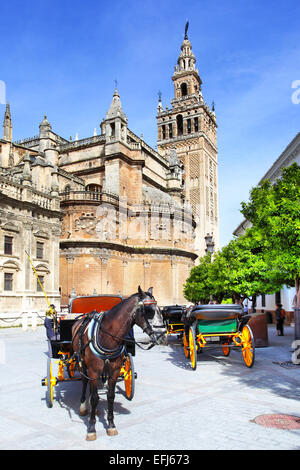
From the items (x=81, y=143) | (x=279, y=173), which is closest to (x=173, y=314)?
(x=279, y=173)

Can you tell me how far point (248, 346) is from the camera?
997 cm

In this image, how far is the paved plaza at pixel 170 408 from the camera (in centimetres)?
492

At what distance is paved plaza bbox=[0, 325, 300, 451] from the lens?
194 inches

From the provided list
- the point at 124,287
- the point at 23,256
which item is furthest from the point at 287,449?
the point at 124,287

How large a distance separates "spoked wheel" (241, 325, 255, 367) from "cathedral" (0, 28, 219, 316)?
1336 centimetres

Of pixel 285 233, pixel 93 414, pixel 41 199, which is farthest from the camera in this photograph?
pixel 41 199

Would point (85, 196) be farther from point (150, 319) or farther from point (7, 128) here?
point (150, 319)

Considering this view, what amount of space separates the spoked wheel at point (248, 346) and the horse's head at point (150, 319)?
481 cm

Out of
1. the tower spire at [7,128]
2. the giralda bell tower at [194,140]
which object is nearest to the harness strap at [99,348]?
the tower spire at [7,128]

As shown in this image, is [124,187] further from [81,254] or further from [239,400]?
[239,400]

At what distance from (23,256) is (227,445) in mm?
22708

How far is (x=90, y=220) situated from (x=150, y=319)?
2930 cm

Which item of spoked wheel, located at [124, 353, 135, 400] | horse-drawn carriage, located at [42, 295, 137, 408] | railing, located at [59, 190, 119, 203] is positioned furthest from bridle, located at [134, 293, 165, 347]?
railing, located at [59, 190, 119, 203]
